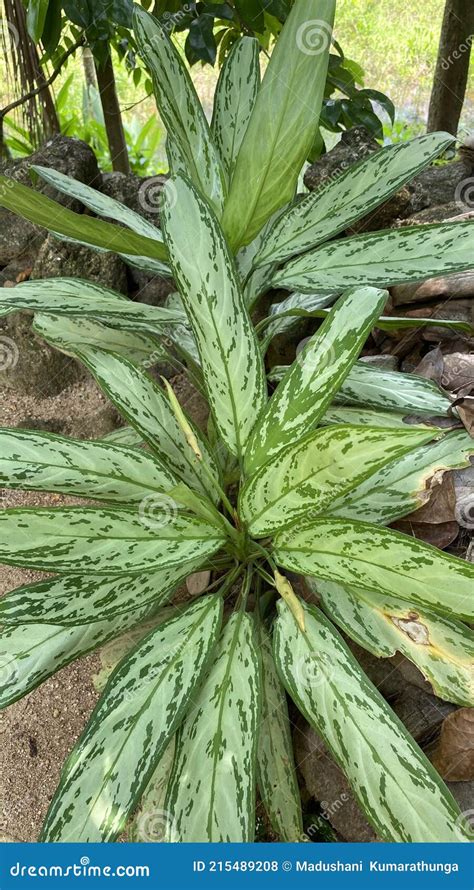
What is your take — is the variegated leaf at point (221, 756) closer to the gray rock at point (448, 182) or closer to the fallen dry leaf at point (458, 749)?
the fallen dry leaf at point (458, 749)

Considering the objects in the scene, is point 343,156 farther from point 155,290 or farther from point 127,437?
point 127,437

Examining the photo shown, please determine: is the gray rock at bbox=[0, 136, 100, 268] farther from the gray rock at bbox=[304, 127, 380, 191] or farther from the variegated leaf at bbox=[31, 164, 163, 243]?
the gray rock at bbox=[304, 127, 380, 191]

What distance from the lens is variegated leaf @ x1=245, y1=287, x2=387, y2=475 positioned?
82 cm

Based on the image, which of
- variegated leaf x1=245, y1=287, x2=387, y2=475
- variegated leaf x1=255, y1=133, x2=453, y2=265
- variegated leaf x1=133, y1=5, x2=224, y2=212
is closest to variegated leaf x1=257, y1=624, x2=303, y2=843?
Result: variegated leaf x1=245, y1=287, x2=387, y2=475

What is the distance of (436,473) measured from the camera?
98 centimetres

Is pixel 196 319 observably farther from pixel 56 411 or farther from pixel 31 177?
pixel 31 177

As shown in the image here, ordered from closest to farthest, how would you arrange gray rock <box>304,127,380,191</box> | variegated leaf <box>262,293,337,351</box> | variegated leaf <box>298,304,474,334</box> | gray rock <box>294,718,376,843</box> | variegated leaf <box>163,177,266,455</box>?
variegated leaf <box>163,177,266,455</box>, gray rock <box>294,718,376,843</box>, variegated leaf <box>298,304,474,334</box>, variegated leaf <box>262,293,337,351</box>, gray rock <box>304,127,380,191</box>

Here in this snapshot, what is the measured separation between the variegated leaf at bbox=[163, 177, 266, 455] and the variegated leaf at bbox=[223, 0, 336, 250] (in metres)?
0.13

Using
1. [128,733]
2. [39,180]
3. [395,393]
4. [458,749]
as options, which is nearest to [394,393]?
[395,393]

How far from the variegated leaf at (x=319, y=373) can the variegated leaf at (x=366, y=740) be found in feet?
0.79

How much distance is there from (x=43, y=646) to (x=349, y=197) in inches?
32.2

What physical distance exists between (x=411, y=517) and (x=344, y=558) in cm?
34

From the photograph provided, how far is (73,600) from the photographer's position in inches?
33.9

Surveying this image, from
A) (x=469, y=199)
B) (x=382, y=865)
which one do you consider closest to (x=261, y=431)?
(x=382, y=865)
